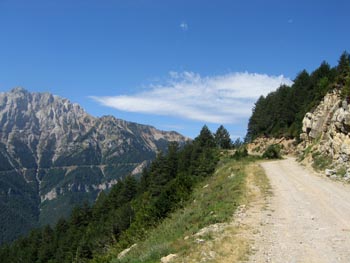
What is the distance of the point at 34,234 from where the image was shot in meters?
132

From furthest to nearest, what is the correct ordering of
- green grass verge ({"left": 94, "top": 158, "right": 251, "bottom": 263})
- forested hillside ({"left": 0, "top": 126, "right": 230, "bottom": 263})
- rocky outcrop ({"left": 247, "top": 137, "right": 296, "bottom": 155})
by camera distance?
1. forested hillside ({"left": 0, "top": 126, "right": 230, "bottom": 263})
2. rocky outcrop ({"left": 247, "top": 137, "right": 296, "bottom": 155})
3. green grass verge ({"left": 94, "top": 158, "right": 251, "bottom": 263})

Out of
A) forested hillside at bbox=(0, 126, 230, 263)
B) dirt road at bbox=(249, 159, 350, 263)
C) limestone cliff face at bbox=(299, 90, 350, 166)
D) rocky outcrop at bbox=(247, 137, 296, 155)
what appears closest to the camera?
dirt road at bbox=(249, 159, 350, 263)

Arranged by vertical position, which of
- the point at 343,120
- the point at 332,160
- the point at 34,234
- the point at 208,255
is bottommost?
the point at 34,234

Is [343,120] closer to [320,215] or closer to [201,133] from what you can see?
[320,215]

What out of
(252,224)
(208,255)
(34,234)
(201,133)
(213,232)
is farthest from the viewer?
(34,234)

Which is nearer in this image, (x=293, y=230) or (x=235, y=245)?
(x=235, y=245)

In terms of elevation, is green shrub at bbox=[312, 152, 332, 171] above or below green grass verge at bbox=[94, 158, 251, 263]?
above

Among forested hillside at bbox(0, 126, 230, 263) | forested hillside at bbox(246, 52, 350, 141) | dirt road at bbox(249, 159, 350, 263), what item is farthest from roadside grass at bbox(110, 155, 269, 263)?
forested hillside at bbox(246, 52, 350, 141)

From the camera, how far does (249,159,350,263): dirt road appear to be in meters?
12.1

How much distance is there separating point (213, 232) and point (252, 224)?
2.11 metres

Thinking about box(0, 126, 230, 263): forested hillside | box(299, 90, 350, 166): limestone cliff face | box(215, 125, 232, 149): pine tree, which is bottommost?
box(0, 126, 230, 263): forested hillside

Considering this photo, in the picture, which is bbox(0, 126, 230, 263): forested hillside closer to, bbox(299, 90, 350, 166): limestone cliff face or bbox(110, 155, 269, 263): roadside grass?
bbox(299, 90, 350, 166): limestone cliff face

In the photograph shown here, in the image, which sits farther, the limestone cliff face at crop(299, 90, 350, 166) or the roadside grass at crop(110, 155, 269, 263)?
the limestone cliff face at crop(299, 90, 350, 166)

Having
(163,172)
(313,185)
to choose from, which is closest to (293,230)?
(313,185)
